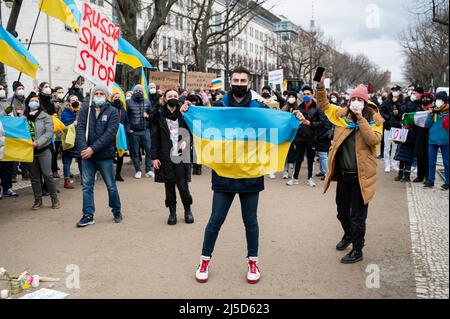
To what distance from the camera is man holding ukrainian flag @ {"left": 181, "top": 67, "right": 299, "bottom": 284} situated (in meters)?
4.61

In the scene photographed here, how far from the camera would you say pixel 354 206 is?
524cm

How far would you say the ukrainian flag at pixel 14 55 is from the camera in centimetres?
745

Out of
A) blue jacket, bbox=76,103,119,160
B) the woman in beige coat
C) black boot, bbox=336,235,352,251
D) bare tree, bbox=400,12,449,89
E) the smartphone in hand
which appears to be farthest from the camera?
bare tree, bbox=400,12,449,89

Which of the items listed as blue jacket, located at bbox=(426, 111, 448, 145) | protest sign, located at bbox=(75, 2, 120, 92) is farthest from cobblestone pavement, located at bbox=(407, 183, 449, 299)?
protest sign, located at bbox=(75, 2, 120, 92)


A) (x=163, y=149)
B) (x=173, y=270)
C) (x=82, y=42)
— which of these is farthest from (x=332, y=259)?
(x=82, y=42)

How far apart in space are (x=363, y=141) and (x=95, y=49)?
439 cm

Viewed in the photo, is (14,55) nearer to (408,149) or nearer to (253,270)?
(253,270)

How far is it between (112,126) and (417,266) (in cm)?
449

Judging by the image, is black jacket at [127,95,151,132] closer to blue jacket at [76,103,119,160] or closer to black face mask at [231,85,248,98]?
blue jacket at [76,103,119,160]

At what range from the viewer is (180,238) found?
20.2ft

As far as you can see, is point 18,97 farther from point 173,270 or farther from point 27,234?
point 173,270

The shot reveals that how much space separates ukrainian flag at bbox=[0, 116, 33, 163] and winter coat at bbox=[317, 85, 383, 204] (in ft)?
15.9

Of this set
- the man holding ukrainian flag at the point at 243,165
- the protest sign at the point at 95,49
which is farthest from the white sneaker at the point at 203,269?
the protest sign at the point at 95,49
